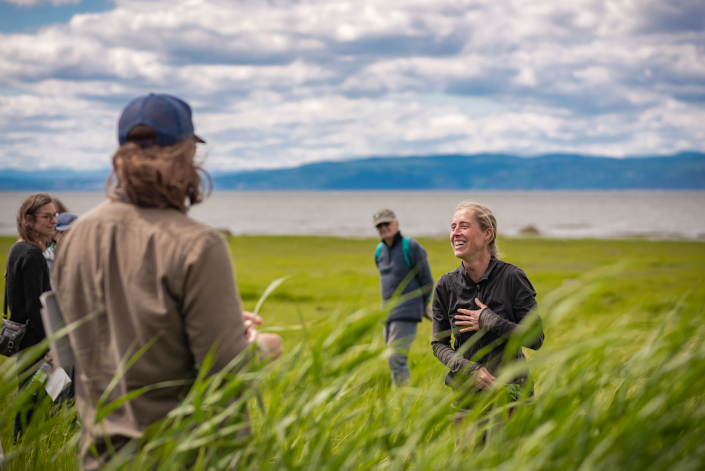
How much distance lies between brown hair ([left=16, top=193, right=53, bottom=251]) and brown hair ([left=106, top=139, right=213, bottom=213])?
3.47m

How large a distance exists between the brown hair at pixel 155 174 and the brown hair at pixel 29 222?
3.47 m

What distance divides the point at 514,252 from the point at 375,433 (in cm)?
3821

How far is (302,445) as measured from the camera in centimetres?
217

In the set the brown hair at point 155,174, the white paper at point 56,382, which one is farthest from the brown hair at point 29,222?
the brown hair at point 155,174

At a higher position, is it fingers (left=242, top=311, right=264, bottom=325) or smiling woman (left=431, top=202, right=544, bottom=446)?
fingers (left=242, top=311, right=264, bottom=325)

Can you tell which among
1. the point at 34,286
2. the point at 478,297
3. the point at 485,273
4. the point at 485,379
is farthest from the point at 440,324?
the point at 34,286

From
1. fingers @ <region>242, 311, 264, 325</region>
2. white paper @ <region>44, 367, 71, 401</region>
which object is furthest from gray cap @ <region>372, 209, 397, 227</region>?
fingers @ <region>242, 311, 264, 325</region>

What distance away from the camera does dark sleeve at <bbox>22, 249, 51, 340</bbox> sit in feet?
15.3

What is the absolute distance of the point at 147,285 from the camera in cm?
187

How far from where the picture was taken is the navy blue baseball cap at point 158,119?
196 cm

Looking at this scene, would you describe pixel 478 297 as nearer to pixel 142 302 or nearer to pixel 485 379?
pixel 485 379

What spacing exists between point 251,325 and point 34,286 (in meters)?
3.44

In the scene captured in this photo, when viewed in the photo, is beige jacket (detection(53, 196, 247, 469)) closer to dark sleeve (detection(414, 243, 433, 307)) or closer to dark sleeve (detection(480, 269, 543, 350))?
dark sleeve (detection(480, 269, 543, 350))

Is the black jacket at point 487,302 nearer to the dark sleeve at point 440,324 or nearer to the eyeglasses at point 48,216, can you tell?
the dark sleeve at point 440,324
